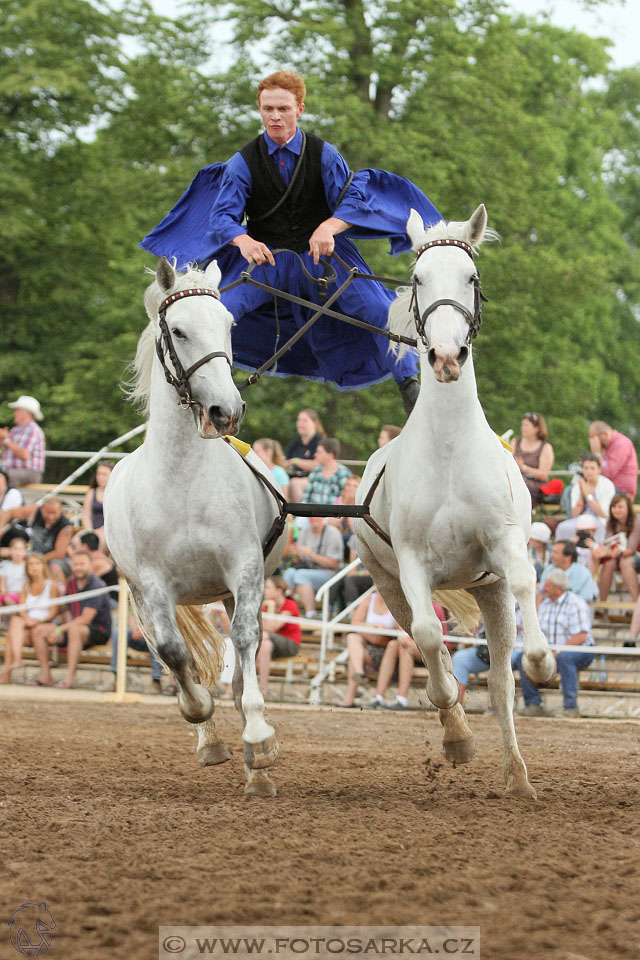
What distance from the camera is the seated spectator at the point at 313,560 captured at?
13.0 metres

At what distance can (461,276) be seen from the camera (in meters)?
5.44

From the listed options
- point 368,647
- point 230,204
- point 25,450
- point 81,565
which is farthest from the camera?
point 25,450

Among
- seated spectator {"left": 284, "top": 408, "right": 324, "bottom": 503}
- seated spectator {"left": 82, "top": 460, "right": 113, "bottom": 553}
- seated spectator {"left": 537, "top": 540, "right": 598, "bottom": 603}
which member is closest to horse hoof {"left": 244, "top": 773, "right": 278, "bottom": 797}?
seated spectator {"left": 537, "top": 540, "right": 598, "bottom": 603}

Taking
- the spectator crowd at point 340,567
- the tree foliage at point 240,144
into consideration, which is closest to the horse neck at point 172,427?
the spectator crowd at point 340,567

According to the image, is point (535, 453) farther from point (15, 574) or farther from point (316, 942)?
point (316, 942)

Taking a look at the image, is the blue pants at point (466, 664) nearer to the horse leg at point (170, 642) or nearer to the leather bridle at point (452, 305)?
the horse leg at point (170, 642)

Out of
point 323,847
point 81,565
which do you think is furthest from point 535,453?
point 323,847

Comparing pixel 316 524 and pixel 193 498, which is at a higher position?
pixel 193 498

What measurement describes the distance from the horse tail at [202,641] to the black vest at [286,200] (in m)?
2.26

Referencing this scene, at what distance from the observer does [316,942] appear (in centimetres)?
328

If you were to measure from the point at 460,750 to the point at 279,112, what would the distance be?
3.57m

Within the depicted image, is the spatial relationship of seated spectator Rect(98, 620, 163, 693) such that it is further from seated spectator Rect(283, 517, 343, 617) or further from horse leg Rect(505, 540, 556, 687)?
Answer: horse leg Rect(505, 540, 556, 687)

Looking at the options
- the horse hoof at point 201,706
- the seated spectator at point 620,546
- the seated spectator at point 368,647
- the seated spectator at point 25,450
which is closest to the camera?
the horse hoof at point 201,706

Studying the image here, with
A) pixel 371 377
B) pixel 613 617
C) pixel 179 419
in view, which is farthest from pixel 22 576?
pixel 179 419
